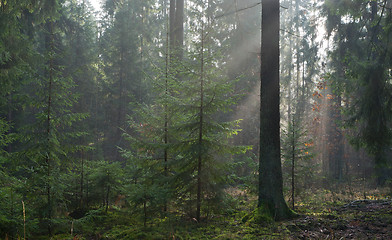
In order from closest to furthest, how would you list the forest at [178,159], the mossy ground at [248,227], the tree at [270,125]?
the mossy ground at [248,227] → the forest at [178,159] → the tree at [270,125]

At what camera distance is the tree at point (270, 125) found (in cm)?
673

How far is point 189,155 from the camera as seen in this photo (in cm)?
668

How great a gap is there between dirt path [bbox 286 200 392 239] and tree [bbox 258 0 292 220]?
0.71m

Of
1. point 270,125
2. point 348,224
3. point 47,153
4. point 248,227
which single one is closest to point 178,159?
point 248,227

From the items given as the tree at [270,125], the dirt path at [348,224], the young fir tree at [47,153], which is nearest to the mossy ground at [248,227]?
the dirt path at [348,224]

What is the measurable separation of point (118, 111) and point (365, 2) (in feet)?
70.1

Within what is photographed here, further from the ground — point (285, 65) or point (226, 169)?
point (285, 65)

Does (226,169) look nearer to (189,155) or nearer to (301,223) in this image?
(189,155)

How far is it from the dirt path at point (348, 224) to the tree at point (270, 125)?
71 centimetres

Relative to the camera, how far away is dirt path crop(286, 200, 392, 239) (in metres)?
5.28

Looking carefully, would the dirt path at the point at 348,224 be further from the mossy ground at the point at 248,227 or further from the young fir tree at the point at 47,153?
the young fir tree at the point at 47,153

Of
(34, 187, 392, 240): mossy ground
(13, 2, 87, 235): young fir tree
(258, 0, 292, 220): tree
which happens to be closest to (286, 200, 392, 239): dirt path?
(34, 187, 392, 240): mossy ground

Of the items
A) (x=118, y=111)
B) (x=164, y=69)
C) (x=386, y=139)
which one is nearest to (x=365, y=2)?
(x=386, y=139)

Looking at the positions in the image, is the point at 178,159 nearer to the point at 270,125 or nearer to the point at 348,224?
the point at 270,125
